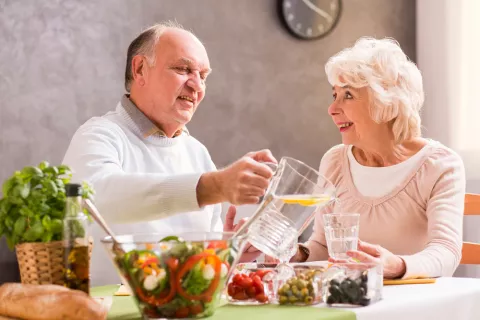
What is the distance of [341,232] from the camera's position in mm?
1575

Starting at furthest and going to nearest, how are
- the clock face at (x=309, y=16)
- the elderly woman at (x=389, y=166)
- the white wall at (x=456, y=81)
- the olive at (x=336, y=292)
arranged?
the clock face at (x=309, y=16) → the white wall at (x=456, y=81) → the elderly woman at (x=389, y=166) → the olive at (x=336, y=292)

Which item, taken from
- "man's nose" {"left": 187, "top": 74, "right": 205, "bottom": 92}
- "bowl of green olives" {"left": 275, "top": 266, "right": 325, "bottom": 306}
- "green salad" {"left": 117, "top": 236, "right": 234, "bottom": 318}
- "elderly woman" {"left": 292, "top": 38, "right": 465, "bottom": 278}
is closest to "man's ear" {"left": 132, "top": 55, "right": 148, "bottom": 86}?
"man's nose" {"left": 187, "top": 74, "right": 205, "bottom": 92}

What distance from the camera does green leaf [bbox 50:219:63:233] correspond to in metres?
1.17

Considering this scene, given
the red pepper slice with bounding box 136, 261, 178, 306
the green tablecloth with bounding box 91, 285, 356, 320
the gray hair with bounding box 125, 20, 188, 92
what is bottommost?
the green tablecloth with bounding box 91, 285, 356, 320

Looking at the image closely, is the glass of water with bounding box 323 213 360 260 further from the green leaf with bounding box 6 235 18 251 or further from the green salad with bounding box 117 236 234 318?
the green leaf with bounding box 6 235 18 251

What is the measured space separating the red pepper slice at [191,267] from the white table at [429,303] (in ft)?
0.91

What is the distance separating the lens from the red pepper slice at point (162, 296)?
1088 mm

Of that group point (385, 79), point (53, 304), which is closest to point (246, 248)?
point (53, 304)

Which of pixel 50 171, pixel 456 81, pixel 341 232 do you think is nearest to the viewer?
pixel 50 171

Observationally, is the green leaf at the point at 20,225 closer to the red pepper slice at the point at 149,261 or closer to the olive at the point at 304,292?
the red pepper slice at the point at 149,261

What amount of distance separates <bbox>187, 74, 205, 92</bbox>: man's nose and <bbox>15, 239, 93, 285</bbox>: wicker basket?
1289 millimetres

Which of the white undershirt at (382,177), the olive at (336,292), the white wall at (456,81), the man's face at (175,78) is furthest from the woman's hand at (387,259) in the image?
the white wall at (456,81)

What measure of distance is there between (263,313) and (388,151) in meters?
1.25

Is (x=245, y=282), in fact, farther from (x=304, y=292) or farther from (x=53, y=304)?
(x=53, y=304)
